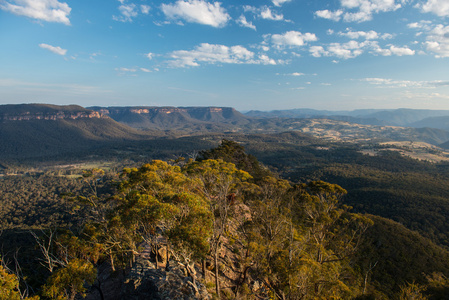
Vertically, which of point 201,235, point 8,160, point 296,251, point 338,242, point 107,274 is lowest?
point 8,160

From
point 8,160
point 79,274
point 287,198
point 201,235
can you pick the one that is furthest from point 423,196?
point 8,160

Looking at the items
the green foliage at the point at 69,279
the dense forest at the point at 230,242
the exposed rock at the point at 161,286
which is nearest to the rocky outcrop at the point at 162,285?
the exposed rock at the point at 161,286

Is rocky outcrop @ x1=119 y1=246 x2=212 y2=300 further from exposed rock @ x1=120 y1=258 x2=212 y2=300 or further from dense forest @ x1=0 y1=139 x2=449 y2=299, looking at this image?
dense forest @ x1=0 y1=139 x2=449 y2=299

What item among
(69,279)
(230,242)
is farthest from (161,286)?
(230,242)

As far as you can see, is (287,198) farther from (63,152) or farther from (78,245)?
(63,152)

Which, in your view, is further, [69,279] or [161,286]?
[161,286]

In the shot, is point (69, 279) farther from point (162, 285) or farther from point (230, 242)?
point (230, 242)

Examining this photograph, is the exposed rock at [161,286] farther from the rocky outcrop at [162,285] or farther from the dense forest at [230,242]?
the dense forest at [230,242]

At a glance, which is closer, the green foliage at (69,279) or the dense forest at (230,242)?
the green foliage at (69,279)
